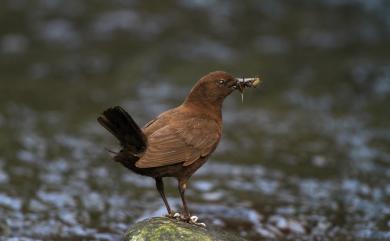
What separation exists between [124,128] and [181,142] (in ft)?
1.85

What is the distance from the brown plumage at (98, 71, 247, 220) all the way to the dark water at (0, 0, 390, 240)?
0.59 metres

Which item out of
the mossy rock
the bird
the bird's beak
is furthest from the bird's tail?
the bird's beak

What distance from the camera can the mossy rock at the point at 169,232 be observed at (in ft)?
15.9

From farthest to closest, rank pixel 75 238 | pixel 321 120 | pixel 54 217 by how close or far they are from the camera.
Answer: pixel 321 120 → pixel 54 217 → pixel 75 238

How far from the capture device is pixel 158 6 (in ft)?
50.5

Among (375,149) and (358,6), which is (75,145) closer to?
(375,149)

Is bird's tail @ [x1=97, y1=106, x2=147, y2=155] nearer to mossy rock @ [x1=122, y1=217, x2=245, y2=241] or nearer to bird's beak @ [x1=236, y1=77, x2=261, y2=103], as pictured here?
mossy rock @ [x1=122, y1=217, x2=245, y2=241]

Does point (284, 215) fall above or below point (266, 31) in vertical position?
below

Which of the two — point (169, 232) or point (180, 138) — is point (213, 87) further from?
point (169, 232)

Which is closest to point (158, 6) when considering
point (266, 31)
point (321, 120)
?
point (266, 31)

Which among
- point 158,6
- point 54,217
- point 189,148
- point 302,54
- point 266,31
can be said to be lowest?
point 189,148

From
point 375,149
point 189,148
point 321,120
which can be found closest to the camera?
point 189,148

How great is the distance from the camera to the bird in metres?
4.76

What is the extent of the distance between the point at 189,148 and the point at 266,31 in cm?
997
